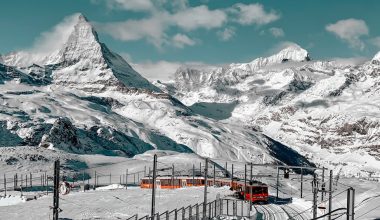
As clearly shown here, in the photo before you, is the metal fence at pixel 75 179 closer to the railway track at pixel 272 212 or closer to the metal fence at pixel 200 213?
the railway track at pixel 272 212

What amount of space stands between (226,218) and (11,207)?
35898 mm

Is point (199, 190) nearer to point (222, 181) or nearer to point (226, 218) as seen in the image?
point (222, 181)

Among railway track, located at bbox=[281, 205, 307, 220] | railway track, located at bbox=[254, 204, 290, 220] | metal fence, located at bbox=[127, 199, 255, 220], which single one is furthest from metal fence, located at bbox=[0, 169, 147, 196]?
metal fence, located at bbox=[127, 199, 255, 220]

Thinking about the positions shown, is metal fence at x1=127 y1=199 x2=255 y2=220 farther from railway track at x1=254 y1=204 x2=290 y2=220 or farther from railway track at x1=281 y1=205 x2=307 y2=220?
railway track at x1=281 y1=205 x2=307 y2=220

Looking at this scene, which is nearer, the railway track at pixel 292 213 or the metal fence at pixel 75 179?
the railway track at pixel 292 213

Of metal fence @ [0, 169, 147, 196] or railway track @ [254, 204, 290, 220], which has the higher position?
railway track @ [254, 204, 290, 220]

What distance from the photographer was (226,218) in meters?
57.7

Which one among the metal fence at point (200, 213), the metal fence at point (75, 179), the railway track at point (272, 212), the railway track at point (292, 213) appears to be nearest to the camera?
the metal fence at point (200, 213)

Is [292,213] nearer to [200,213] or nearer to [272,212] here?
[272,212]

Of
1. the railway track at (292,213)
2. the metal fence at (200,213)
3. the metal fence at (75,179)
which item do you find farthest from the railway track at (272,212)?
the metal fence at (75,179)

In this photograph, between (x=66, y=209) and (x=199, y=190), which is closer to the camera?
(x=66, y=209)

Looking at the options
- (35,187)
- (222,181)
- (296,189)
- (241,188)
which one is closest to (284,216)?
(241,188)

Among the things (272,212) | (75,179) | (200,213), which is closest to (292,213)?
(272,212)

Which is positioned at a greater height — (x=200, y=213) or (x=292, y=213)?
(x=200, y=213)
